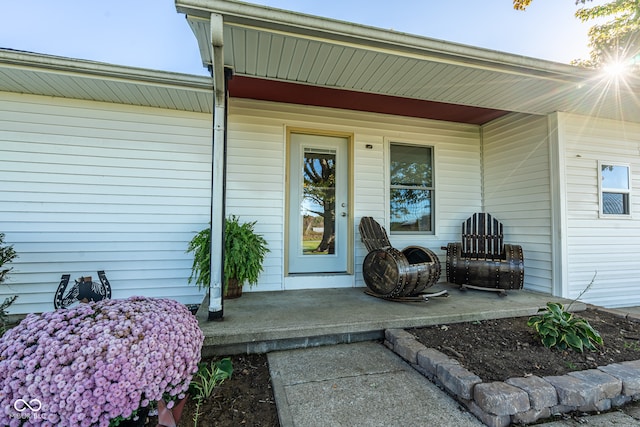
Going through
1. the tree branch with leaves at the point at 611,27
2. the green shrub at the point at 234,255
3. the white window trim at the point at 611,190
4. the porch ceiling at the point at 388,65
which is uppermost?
the tree branch with leaves at the point at 611,27

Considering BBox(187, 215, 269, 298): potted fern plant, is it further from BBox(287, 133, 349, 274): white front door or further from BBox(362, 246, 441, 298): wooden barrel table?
BBox(362, 246, 441, 298): wooden barrel table

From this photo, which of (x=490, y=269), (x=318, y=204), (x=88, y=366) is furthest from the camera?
(x=318, y=204)

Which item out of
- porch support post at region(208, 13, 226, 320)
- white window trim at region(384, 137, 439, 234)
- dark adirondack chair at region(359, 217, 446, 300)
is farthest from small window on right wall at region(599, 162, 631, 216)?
porch support post at region(208, 13, 226, 320)

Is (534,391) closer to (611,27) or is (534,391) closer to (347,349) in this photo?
(347,349)

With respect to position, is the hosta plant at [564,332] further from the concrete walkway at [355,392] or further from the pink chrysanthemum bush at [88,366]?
the pink chrysanthemum bush at [88,366]

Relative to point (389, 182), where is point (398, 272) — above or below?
below

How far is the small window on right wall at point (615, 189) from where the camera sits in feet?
12.6

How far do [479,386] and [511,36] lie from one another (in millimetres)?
6812

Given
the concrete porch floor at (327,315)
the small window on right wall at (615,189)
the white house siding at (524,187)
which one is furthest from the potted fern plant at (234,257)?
the small window on right wall at (615,189)

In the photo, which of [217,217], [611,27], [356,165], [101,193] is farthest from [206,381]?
[611,27]

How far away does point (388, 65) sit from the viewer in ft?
8.60

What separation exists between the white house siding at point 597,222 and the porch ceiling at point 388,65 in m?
0.39

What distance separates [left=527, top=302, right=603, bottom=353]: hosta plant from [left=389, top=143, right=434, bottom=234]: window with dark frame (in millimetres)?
2019

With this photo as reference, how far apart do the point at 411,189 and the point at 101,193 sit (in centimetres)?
391
